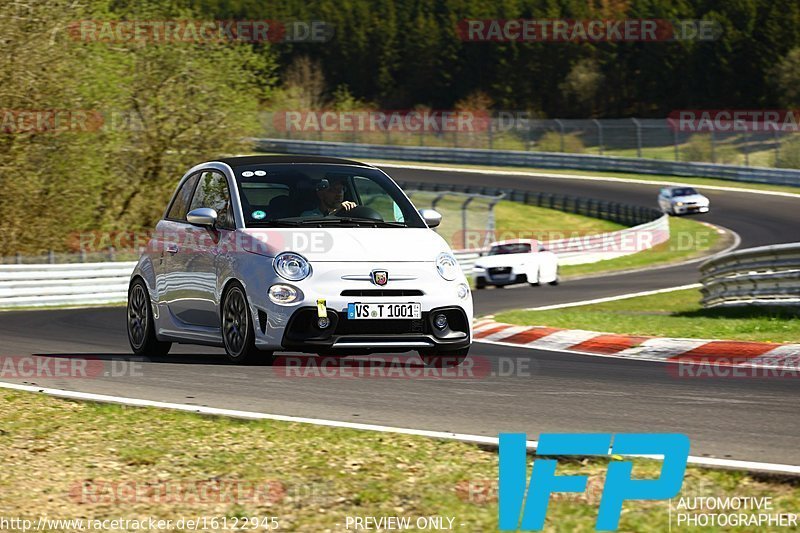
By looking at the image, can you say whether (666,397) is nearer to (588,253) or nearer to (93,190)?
(93,190)

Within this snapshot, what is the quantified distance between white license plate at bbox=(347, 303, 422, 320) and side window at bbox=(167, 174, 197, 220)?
2.48m

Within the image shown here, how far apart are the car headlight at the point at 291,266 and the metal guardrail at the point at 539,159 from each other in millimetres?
45675

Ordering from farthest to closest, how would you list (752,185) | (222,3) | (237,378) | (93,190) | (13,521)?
(222,3) → (752,185) → (93,190) → (237,378) → (13,521)

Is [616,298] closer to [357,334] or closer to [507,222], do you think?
[357,334]

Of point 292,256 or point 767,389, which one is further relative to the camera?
point 292,256

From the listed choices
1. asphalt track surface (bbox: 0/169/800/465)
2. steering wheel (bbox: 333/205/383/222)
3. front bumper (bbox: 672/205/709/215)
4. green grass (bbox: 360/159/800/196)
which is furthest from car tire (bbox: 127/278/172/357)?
green grass (bbox: 360/159/800/196)

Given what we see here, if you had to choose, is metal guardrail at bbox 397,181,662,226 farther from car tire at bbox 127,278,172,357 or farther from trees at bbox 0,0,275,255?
car tire at bbox 127,278,172,357

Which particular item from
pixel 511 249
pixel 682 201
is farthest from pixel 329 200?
pixel 682 201

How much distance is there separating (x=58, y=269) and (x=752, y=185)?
125ft

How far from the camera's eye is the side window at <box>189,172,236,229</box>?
10570mm

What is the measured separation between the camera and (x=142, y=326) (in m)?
11.6

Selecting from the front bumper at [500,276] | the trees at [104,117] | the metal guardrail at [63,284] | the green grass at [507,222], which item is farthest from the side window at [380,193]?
the green grass at [507,222]

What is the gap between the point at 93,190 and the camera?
107 feet

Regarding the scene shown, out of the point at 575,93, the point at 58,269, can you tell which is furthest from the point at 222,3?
the point at 58,269
